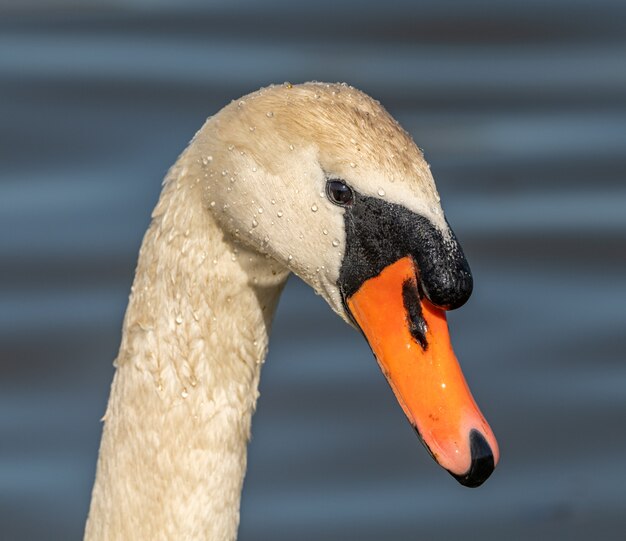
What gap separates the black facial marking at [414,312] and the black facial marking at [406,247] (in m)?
0.04

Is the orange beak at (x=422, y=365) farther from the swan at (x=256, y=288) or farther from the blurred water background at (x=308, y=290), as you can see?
the blurred water background at (x=308, y=290)

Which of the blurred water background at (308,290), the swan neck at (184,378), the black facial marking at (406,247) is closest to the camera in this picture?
the black facial marking at (406,247)

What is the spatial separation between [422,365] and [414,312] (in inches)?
4.5

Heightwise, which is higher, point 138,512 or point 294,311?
point 294,311

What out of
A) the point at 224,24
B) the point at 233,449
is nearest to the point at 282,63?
the point at 224,24

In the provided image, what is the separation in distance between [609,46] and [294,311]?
2.75 m

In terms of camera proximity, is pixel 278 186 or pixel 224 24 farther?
pixel 224 24

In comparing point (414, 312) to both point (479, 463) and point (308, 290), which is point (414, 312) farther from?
point (308, 290)

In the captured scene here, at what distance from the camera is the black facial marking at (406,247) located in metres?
3.22

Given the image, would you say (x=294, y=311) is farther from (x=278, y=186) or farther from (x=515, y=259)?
(x=278, y=186)

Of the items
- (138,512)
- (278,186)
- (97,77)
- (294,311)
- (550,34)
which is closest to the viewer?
(278,186)

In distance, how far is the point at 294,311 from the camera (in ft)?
20.7

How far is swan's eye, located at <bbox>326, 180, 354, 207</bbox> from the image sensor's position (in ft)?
10.8

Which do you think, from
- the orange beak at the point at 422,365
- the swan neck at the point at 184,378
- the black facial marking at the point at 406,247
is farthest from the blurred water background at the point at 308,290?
the black facial marking at the point at 406,247
